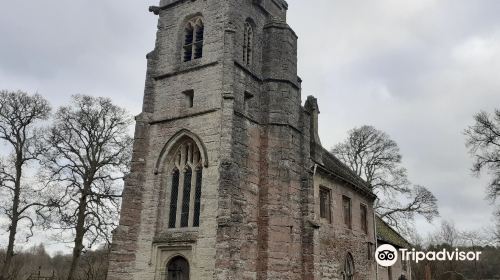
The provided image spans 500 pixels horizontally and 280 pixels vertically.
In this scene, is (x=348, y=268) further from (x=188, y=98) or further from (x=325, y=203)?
(x=188, y=98)

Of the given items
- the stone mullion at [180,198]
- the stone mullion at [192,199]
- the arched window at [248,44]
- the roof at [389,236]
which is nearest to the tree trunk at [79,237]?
the stone mullion at [180,198]

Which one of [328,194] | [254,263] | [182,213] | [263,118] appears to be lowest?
[254,263]

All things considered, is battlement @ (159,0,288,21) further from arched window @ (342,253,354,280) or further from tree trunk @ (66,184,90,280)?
tree trunk @ (66,184,90,280)

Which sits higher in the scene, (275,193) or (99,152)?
(99,152)

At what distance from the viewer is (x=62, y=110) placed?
26672mm

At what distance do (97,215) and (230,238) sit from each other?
1340 cm

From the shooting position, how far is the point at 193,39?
19000 mm

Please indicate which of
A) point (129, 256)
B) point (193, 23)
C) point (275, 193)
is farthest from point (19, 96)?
point (275, 193)

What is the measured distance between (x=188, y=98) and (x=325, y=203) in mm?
8390

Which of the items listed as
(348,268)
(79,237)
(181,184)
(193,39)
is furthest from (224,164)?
(79,237)

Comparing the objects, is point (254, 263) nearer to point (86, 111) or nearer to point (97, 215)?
point (97, 215)

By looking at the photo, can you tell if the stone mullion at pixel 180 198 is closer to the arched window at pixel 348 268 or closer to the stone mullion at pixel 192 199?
the stone mullion at pixel 192 199

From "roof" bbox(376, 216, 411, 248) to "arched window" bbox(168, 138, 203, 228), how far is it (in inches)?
558

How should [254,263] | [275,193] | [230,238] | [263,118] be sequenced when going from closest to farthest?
[230,238] < [254,263] < [275,193] < [263,118]
